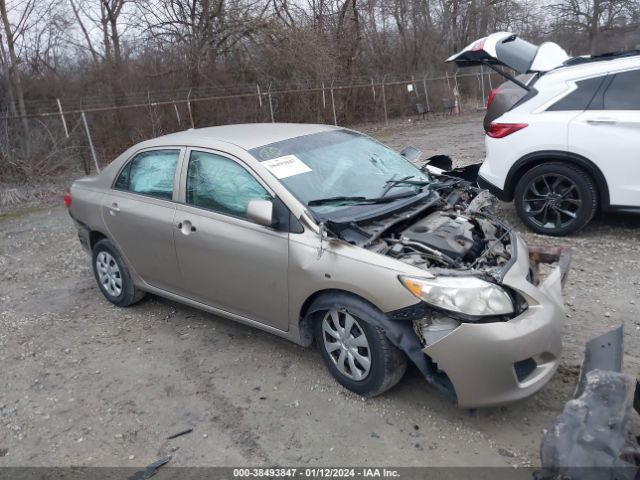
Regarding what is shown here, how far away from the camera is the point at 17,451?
3207 millimetres

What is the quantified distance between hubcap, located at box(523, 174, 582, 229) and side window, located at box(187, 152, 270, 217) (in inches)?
138

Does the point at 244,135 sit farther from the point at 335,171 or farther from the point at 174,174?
the point at 335,171

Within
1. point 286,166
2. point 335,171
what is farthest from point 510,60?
point 286,166

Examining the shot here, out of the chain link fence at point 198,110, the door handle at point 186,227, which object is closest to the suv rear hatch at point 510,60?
the door handle at point 186,227

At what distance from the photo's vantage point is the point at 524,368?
2910 mm

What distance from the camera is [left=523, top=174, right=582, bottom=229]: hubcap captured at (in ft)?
18.5

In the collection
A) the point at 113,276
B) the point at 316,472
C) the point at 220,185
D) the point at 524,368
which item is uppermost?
the point at 220,185

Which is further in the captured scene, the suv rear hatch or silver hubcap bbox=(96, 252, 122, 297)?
the suv rear hatch

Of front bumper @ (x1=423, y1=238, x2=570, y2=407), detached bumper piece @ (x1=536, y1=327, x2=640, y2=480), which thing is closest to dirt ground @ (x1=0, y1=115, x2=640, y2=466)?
front bumper @ (x1=423, y1=238, x2=570, y2=407)

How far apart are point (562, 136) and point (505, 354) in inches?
139

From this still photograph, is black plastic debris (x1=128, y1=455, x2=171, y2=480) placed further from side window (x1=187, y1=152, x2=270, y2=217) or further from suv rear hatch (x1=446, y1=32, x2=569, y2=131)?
suv rear hatch (x1=446, y1=32, x2=569, y2=131)

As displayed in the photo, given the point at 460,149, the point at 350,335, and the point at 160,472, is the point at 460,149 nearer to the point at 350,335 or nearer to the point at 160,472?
the point at 350,335

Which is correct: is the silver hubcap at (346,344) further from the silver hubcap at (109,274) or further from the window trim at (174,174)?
the silver hubcap at (109,274)

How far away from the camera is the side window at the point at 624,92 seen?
525 centimetres
